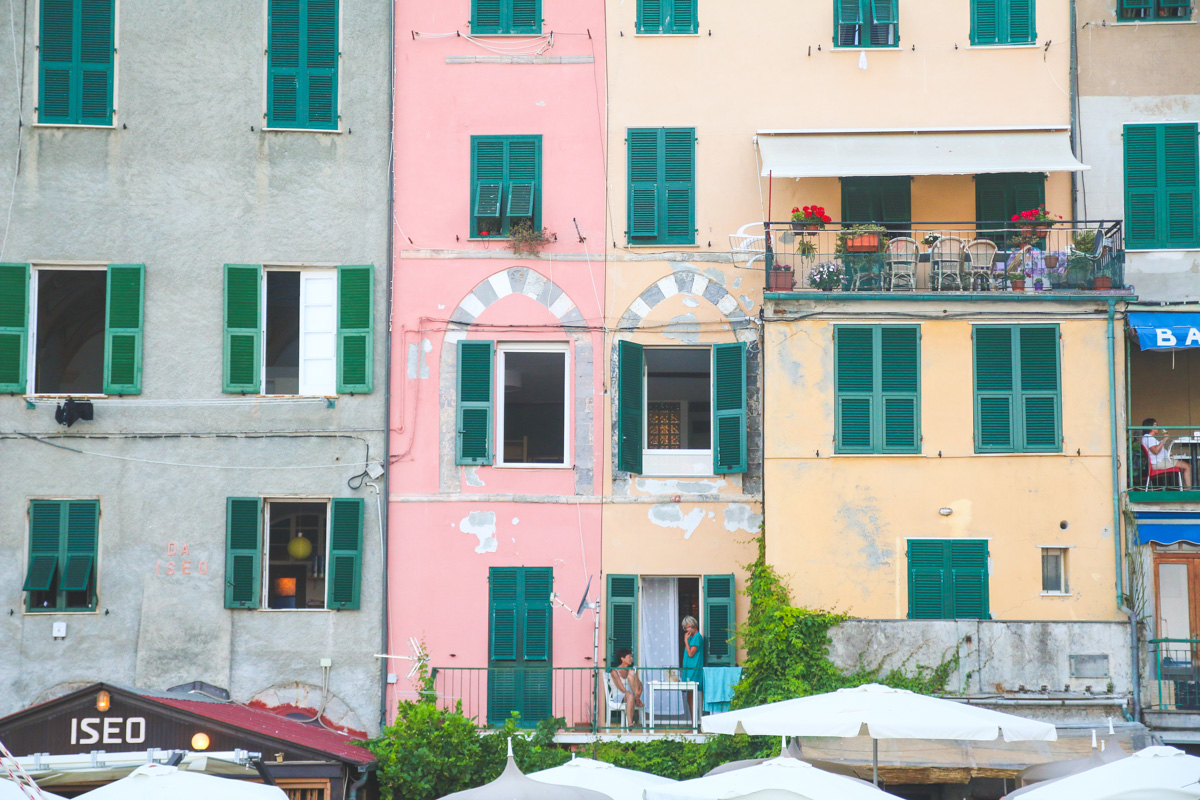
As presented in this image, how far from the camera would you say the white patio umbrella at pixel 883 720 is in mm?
12094

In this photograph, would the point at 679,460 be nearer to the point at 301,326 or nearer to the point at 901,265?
the point at 901,265

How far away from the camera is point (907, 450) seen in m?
17.3

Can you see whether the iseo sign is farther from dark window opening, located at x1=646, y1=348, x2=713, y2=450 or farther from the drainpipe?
the drainpipe

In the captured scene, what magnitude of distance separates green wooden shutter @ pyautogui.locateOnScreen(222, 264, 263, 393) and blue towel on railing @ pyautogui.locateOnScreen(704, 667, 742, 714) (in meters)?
6.82

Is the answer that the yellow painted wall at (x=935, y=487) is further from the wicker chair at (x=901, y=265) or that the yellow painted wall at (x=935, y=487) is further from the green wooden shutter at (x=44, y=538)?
the green wooden shutter at (x=44, y=538)

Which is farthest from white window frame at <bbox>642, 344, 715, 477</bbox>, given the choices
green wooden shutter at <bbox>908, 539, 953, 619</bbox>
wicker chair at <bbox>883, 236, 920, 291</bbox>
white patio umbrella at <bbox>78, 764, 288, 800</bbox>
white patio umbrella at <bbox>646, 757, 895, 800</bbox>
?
white patio umbrella at <bbox>78, 764, 288, 800</bbox>

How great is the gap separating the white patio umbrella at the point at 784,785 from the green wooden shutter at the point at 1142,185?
9.99 meters

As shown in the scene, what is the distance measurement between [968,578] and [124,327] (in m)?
11.1

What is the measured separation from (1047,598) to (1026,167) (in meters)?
5.34

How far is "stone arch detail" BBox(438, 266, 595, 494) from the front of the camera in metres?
18.1

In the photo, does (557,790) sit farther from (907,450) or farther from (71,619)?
(71,619)

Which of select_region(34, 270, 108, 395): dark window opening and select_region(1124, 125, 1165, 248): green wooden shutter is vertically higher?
select_region(1124, 125, 1165, 248): green wooden shutter

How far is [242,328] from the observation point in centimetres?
1811

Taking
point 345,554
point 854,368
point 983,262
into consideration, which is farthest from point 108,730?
point 983,262
